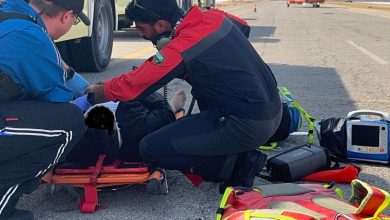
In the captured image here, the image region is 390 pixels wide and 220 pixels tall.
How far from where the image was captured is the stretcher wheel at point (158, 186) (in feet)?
10.5

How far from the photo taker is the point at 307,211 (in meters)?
2.41

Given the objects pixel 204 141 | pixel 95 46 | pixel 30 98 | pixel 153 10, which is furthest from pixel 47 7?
pixel 95 46

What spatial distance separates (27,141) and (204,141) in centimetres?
102

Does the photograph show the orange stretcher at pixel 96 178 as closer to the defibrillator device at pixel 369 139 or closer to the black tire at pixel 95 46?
the defibrillator device at pixel 369 139

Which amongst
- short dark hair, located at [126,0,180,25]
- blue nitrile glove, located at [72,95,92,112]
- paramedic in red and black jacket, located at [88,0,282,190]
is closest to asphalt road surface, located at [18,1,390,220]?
paramedic in red and black jacket, located at [88,0,282,190]

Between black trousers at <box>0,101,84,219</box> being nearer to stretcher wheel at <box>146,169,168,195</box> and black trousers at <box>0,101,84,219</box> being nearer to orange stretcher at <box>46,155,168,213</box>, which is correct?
orange stretcher at <box>46,155,168,213</box>

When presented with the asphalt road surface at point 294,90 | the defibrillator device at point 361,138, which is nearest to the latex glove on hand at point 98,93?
the asphalt road surface at point 294,90

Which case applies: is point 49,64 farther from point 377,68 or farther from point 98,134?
point 377,68

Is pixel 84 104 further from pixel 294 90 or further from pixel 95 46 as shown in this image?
pixel 95 46

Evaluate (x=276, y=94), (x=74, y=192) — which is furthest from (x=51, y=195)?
(x=276, y=94)

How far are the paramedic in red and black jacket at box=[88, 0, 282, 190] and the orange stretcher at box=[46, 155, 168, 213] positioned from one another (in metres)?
0.13

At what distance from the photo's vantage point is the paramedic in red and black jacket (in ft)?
10.0

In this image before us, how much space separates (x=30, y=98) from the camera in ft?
8.95

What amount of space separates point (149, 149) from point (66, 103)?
2.01 ft
